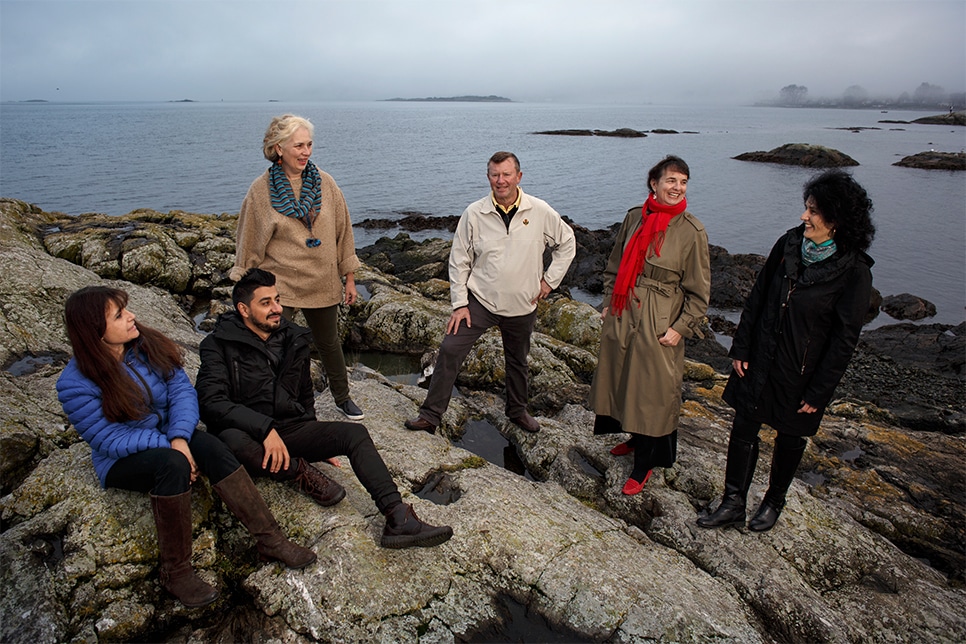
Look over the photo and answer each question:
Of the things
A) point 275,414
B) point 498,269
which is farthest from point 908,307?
point 275,414

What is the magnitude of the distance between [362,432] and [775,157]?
67.5 metres

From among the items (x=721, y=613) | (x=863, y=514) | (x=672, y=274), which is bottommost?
(x=863, y=514)

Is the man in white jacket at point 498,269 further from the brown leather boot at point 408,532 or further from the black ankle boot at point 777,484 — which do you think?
the black ankle boot at point 777,484

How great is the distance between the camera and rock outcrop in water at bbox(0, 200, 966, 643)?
385 cm

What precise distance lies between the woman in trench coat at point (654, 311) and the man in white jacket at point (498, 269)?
88 cm

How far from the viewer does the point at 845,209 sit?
13.8 feet

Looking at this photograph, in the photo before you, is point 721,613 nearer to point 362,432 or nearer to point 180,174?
point 362,432

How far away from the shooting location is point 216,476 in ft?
13.4

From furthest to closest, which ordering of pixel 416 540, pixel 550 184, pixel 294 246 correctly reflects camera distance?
pixel 550 184 → pixel 294 246 → pixel 416 540

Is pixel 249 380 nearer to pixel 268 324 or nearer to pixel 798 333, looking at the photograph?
pixel 268 324

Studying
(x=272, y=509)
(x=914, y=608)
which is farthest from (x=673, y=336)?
(x=272, y=509)

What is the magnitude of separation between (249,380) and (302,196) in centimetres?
204

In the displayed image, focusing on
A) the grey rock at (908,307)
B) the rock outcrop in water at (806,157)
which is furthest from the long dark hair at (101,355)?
the rock outcrop in water at (806,157)

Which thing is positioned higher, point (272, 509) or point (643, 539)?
point (272, 509)
